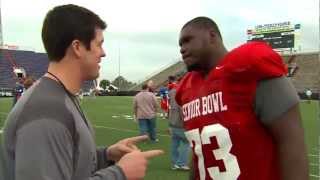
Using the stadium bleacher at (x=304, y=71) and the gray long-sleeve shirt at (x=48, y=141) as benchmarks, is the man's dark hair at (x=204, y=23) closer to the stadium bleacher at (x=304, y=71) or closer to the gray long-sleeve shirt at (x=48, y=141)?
the gray long-sleeve shirt at (x=48, y=141)

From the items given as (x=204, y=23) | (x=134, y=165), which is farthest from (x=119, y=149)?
(x=204, y=23)

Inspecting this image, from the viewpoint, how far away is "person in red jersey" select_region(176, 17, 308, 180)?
289cm

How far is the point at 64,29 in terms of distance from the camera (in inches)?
94.3

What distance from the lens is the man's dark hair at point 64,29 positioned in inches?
94.3

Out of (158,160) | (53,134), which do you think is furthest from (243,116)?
(158,160)

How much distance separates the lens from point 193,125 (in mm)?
3346

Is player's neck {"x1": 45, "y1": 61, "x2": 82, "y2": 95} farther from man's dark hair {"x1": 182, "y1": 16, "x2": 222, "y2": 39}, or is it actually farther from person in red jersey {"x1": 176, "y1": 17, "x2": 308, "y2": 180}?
man's dark hair {"x1": 182, "y1": 16, "x2": 222, "y2": 39}

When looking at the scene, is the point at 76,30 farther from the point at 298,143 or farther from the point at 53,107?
the point at 298,143

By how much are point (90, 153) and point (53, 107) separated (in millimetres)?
256

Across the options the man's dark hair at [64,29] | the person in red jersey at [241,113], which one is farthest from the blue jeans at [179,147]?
the man's dark hair at [64,29]

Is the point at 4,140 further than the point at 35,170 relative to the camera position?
Yes

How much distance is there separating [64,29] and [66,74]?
190 millimetres

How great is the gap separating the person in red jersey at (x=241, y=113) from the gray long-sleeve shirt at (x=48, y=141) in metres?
0.87

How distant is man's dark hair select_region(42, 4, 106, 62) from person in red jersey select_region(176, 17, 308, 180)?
0.92 meters
